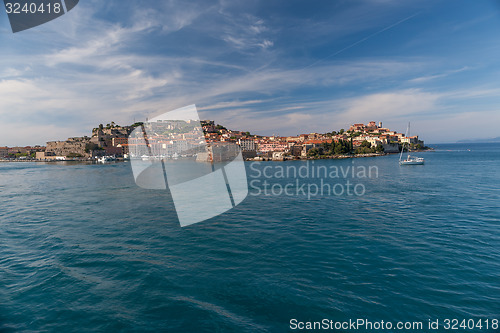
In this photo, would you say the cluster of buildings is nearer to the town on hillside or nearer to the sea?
the town on hillside

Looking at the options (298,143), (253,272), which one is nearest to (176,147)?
(298,143)

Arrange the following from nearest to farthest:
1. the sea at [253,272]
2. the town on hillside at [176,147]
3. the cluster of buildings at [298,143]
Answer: the sea at [253,272] → the town on hillside at [176,147] → the cluster of buildings at [298,143]

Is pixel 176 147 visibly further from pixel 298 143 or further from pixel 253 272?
pixel 253 272

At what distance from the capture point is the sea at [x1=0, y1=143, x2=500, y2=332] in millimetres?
4371

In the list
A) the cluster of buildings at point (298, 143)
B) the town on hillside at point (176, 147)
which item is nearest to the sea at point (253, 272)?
the town on hillside at point (176, 147)

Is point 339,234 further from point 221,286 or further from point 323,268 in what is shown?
point 221,286

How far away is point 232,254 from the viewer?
700 centimetres

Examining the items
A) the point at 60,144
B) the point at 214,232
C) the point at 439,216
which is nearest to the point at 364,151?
the point at 439,216

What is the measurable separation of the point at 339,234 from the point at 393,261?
2.26 metres

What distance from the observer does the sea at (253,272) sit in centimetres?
437

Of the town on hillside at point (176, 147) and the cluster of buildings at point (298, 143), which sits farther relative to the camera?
the cluster of buildings at point (298, 143)

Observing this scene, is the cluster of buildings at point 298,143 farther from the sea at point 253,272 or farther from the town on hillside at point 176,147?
the sea at point 253,272

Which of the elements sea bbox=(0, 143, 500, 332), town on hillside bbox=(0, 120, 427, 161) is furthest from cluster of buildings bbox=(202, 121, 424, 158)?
sea bbox=(0, 143, 500, 332)

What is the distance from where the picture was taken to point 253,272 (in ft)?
19.4
